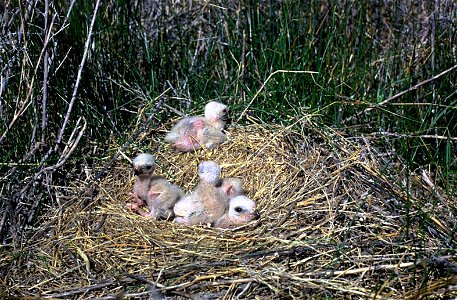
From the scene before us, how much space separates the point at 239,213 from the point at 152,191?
0.52 meters

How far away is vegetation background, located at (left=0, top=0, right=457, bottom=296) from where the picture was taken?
4.64 meters

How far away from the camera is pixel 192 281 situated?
367 cm

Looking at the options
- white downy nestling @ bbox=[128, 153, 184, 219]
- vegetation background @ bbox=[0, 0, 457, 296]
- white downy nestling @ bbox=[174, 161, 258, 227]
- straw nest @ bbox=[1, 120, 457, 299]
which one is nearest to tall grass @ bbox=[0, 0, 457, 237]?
vegetation background @ bbox=[0, 0, 457, 296]

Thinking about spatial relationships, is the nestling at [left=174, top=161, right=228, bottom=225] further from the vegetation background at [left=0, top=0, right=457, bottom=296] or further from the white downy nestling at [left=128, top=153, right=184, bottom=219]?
the vegetation background at [left=0, top=0, right=457, bottom=296]

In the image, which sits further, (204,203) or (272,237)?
(204,203)

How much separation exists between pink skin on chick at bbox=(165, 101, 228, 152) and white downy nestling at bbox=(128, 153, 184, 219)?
504mm

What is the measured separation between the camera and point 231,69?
18.4 feet

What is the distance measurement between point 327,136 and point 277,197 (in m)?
0.55

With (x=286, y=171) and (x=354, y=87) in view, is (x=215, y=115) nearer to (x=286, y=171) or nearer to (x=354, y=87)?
(x=286, y=171)

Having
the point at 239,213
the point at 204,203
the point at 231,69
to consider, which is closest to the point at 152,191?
the point at 204,203

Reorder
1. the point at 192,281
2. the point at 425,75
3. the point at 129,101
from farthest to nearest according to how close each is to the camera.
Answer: the point at 425,75 < the point at 129,101 < the point at 192,281

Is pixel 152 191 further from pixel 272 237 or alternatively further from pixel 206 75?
pixel 206 75

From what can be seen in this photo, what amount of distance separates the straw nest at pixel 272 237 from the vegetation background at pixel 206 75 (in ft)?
0.65

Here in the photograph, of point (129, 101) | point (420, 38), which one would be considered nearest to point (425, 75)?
point (420, 38)
